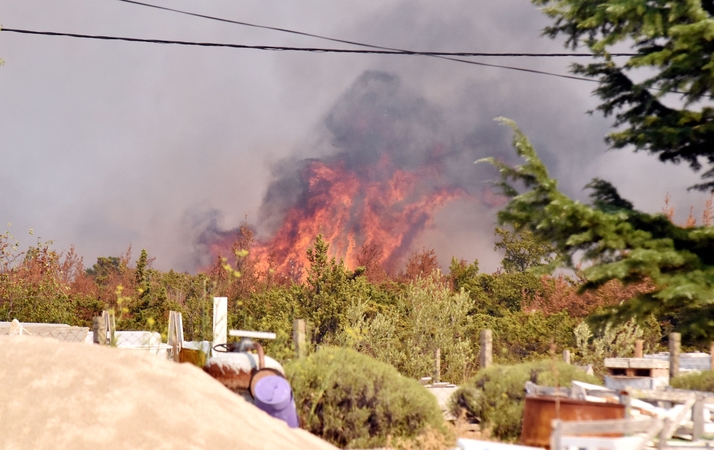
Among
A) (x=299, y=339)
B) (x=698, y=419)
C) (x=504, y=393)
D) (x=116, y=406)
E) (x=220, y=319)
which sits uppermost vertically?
(x=220, y=319)

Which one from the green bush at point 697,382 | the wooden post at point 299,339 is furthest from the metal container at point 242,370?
the green bush at point 697,382

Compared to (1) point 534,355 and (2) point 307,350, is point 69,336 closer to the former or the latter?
(2) point 307,350

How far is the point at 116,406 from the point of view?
6.46 m

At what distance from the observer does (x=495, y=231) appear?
5219 centimetres

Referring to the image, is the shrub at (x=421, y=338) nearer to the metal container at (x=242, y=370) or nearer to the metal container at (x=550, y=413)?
the metal container at (x=242, y=370)

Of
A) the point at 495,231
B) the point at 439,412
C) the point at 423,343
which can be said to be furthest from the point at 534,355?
the point at 495,231

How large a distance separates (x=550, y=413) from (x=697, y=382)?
5.71m

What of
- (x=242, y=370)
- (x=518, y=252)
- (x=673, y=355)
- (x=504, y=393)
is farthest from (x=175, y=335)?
(x=518, y=252)

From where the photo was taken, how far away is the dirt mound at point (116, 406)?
20.2 feet

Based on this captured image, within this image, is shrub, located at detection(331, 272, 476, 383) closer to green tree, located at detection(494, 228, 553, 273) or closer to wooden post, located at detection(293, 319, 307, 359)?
wooden post, located at detection(293, 319, 307, 359)

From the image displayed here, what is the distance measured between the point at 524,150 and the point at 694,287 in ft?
10.6

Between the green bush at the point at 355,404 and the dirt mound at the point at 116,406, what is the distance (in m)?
1.34

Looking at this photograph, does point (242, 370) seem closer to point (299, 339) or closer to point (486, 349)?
point (299, 339)

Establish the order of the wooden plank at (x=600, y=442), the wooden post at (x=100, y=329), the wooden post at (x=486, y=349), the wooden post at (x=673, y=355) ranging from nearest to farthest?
the wooden plank at (x=600, y=442)
the wooden post at (x=100, y=329)
the wooden post at (x=486, y=349)
the wooden post at (x=673, y=355)
